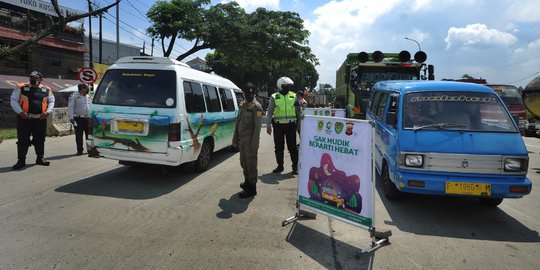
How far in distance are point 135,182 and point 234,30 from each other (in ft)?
51.8

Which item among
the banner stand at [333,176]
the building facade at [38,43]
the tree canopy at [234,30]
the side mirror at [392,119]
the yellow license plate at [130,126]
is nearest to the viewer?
the banner stand at [333,176]

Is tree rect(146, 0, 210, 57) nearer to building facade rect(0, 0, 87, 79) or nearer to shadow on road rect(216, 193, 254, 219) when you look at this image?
building facade rect(0, 0, 87, 79)

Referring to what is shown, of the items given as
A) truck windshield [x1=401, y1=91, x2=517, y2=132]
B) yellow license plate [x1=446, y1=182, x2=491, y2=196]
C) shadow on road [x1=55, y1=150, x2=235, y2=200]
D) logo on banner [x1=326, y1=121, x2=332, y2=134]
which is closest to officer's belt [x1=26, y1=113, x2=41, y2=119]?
shadow on road [x1=55, y1=150, x2=235, y2=200]

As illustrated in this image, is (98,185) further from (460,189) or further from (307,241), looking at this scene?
(460,189)

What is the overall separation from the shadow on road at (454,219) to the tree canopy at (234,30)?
16.8m

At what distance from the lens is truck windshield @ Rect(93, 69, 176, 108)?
602 cm

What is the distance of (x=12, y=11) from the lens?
23.5 meters

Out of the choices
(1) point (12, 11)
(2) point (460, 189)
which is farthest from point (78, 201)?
(1) point (12, 11)

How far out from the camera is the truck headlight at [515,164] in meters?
4.62

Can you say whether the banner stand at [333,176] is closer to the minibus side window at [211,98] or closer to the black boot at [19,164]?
the minibus side window at [211,98]

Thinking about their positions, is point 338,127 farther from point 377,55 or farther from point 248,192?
point 377,55

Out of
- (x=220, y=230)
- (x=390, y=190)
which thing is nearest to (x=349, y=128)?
(x=220, y=230)

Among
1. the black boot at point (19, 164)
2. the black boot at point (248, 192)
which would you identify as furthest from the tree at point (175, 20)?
the black boot at point (248, 192)

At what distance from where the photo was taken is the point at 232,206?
5148mm
